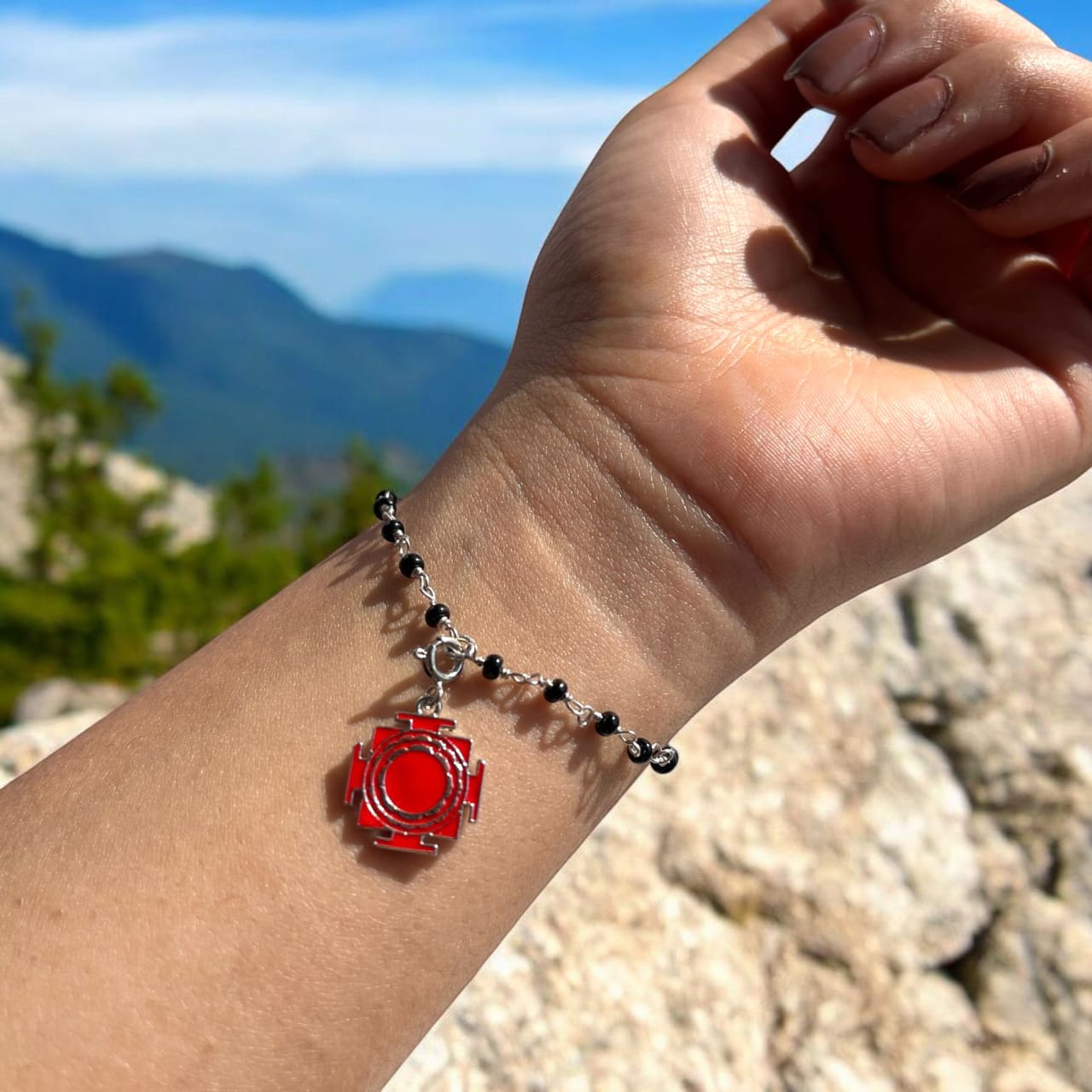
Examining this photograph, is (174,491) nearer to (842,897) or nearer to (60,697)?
(60,697)

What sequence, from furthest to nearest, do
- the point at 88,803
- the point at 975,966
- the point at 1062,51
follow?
the point at 975,966 < the point at 1062,51 < the point at 88,803

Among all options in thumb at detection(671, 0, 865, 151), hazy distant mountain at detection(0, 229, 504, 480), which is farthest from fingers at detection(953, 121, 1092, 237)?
hazy distant mountain at detection(0, 229, 504, 480)

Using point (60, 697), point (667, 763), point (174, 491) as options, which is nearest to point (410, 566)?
point (667, 763)

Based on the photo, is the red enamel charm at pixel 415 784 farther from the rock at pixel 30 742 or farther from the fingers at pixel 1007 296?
the fingers at pixel 1007 296

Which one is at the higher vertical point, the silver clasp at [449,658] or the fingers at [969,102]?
the fingers at [969,102]

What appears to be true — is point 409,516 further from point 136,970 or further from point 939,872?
point 939,872

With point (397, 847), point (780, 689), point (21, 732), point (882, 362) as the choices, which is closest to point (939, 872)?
point (780, 689)

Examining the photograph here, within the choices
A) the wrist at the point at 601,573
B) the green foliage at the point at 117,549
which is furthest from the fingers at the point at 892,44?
the green foliage at the point at 117,549
